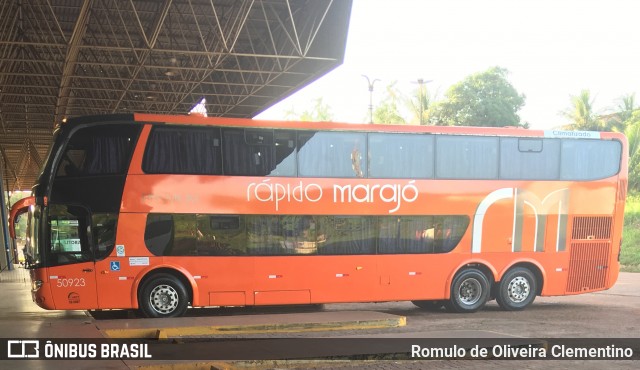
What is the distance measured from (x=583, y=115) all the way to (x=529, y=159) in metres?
36.8

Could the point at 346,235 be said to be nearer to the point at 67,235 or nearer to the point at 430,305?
the point at 430,305

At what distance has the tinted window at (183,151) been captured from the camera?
12.0 m

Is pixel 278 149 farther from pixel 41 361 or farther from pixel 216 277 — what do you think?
pixel 41 361

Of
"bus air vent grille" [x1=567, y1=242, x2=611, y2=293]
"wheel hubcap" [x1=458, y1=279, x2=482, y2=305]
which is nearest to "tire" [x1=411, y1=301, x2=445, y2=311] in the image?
"wheel hubcap" [x1=458, y1=279, x2=482, y2=305]

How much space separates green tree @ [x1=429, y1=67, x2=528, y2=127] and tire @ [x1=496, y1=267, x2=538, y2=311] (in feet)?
107

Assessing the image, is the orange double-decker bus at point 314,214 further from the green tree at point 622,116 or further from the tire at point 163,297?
the green tree at point 622,116

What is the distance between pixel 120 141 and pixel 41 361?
18.6 feet

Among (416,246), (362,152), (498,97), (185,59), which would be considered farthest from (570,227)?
(498,97)

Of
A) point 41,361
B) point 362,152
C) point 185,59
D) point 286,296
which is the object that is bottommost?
point 286,296

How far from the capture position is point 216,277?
1226 cm

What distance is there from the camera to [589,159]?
14.2 meters

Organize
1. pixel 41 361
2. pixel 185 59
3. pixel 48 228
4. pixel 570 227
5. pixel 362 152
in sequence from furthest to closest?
pixel 185 59
pixel 570 227
pixel 362 152
pixel 48 228
pixel 41 361

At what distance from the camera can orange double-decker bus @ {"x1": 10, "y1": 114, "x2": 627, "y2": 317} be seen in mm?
11656

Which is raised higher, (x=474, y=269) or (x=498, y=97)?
(x=498, y=97)
